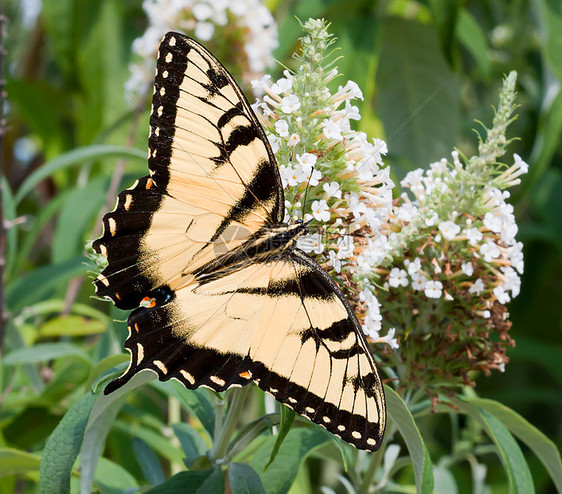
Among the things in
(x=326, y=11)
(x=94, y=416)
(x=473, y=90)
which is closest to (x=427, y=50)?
(x=326, y=11)

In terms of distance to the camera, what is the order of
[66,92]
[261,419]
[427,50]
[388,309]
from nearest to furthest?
1. [261,419]
2. [388,309]
3. [427,50]
4. [66,92]

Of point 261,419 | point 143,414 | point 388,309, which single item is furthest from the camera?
point 143,414

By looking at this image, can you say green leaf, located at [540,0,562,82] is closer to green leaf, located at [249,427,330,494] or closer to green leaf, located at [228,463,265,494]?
green leaf, located at [249,427,330,494]

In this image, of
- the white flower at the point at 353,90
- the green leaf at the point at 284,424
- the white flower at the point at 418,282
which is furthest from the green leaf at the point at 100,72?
the green leaf at the point at 284,424

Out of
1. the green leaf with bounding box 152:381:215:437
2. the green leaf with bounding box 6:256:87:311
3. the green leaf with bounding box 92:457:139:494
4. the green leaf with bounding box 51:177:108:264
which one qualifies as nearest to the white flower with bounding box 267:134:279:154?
the green leaf with bounding box 152:381:215:437

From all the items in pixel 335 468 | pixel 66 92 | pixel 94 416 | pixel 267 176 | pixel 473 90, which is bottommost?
pixel 335 468

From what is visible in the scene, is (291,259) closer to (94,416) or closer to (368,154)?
(368,154)

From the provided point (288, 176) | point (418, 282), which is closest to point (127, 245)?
point (288, 176)
